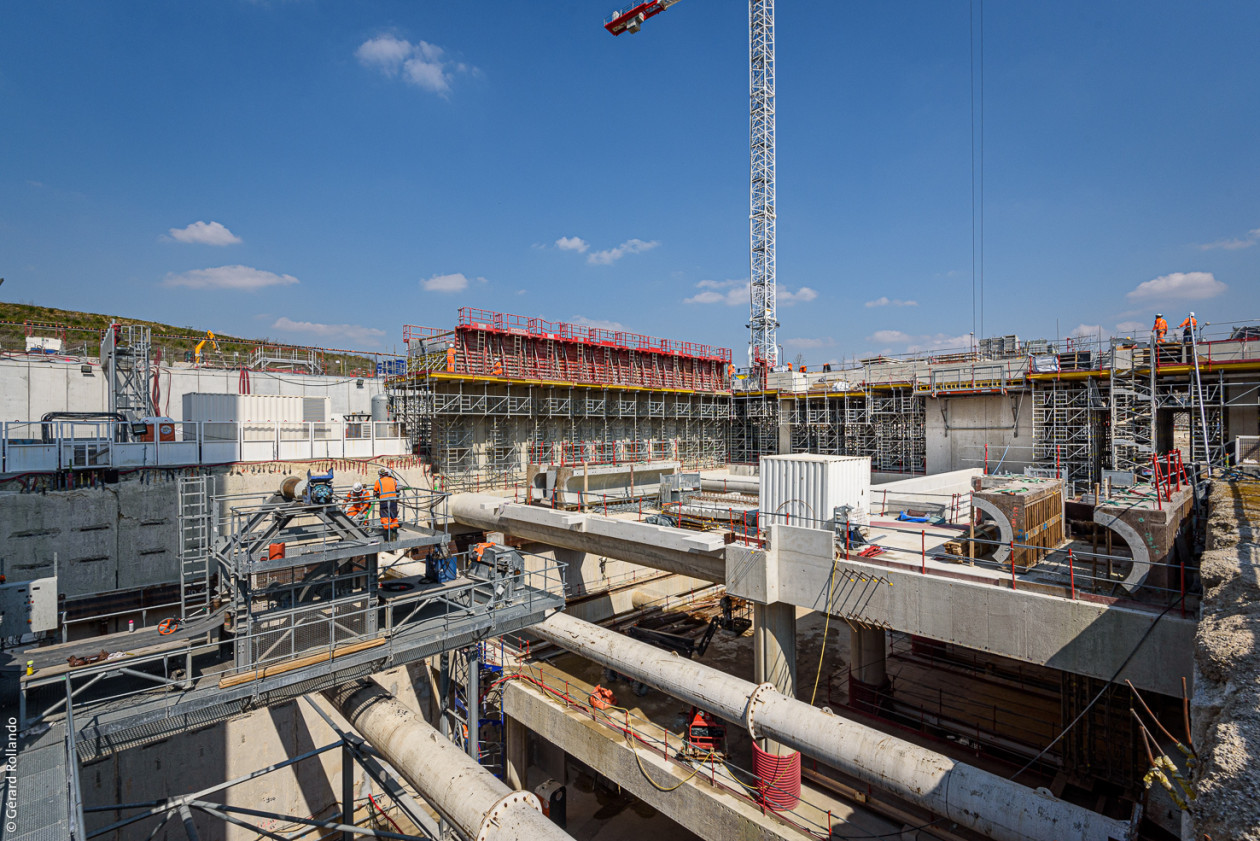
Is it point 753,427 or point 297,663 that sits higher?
point 753,427

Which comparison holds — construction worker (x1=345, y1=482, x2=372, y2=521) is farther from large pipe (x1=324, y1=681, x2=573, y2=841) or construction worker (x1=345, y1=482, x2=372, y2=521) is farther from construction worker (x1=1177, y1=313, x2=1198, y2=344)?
construction worker (x1=1177, y1=313, x2=1198, y2=344)

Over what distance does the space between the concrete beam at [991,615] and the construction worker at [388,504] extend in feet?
26.7

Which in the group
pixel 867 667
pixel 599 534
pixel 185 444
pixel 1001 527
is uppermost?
pixel 185 444

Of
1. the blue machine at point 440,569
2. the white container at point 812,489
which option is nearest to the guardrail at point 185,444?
the blue machine at point 440,569

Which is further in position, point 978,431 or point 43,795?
point 978,431

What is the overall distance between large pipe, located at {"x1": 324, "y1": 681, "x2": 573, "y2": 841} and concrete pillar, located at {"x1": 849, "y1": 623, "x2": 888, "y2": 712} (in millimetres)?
11702

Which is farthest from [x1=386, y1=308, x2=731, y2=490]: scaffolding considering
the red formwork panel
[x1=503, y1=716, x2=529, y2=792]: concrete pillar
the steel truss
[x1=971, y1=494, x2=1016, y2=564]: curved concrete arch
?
[x1=971, y1=494, x2=1016, y2=564]: curved concrete arch

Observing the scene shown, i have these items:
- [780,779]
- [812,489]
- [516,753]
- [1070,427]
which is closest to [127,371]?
[516,753]

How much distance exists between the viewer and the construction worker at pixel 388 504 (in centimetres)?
1051

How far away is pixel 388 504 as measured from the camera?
35.9 ft

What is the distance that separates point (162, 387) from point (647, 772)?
24.6 metres

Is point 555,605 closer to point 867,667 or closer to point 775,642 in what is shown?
point 775,642

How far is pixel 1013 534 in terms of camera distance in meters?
11.8

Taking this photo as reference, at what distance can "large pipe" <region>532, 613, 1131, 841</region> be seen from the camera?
27.0ft
